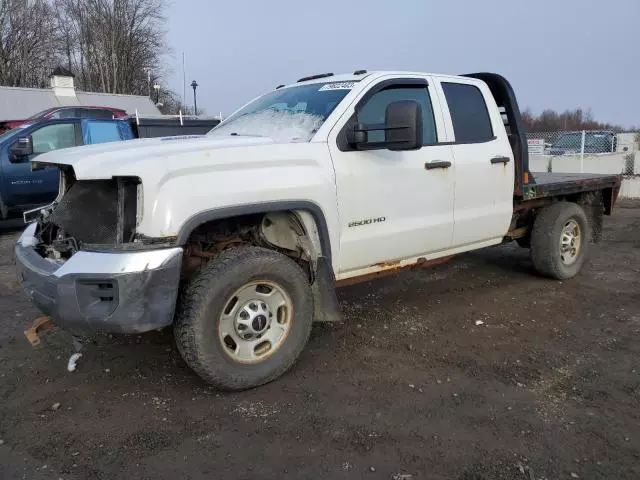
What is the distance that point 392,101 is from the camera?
14.1 feet

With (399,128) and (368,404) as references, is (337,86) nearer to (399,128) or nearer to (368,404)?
(399,128)

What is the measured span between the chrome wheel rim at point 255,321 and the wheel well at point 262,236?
1.10 ft

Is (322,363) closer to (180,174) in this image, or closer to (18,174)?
(180,174)

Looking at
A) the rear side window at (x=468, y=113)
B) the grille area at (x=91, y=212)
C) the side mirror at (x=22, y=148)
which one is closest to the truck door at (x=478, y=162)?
the rear side window at (x=468, y=113)

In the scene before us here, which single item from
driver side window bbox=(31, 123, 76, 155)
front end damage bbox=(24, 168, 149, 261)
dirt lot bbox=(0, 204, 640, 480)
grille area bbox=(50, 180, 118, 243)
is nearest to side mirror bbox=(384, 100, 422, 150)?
dirt lot bbox=(0, 204, 640, 480)

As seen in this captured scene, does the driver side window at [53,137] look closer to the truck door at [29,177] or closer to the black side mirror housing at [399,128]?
the truck door at [29,177]

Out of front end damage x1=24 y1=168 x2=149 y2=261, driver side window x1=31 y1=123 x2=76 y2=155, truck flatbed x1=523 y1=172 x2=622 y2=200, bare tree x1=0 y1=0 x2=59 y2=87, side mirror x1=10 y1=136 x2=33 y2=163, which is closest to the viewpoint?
front end damage x1=24 y1=168 x2=149 y2=261

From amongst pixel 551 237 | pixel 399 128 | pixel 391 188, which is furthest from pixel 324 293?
pixel 551 237

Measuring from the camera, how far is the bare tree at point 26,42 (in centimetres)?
3975

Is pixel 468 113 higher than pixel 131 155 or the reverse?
higher

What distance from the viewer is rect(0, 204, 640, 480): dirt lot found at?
9.15 ft

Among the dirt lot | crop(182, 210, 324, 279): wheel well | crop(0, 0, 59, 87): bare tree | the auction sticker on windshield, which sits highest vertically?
crop(0, 0, 59, 87): bare tree

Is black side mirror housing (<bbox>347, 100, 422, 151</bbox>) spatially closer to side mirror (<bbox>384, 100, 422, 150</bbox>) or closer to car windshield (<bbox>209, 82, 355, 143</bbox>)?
side mirror (<bbox>384, 100, 422, 150</bbox>)

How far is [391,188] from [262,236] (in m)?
1.03
